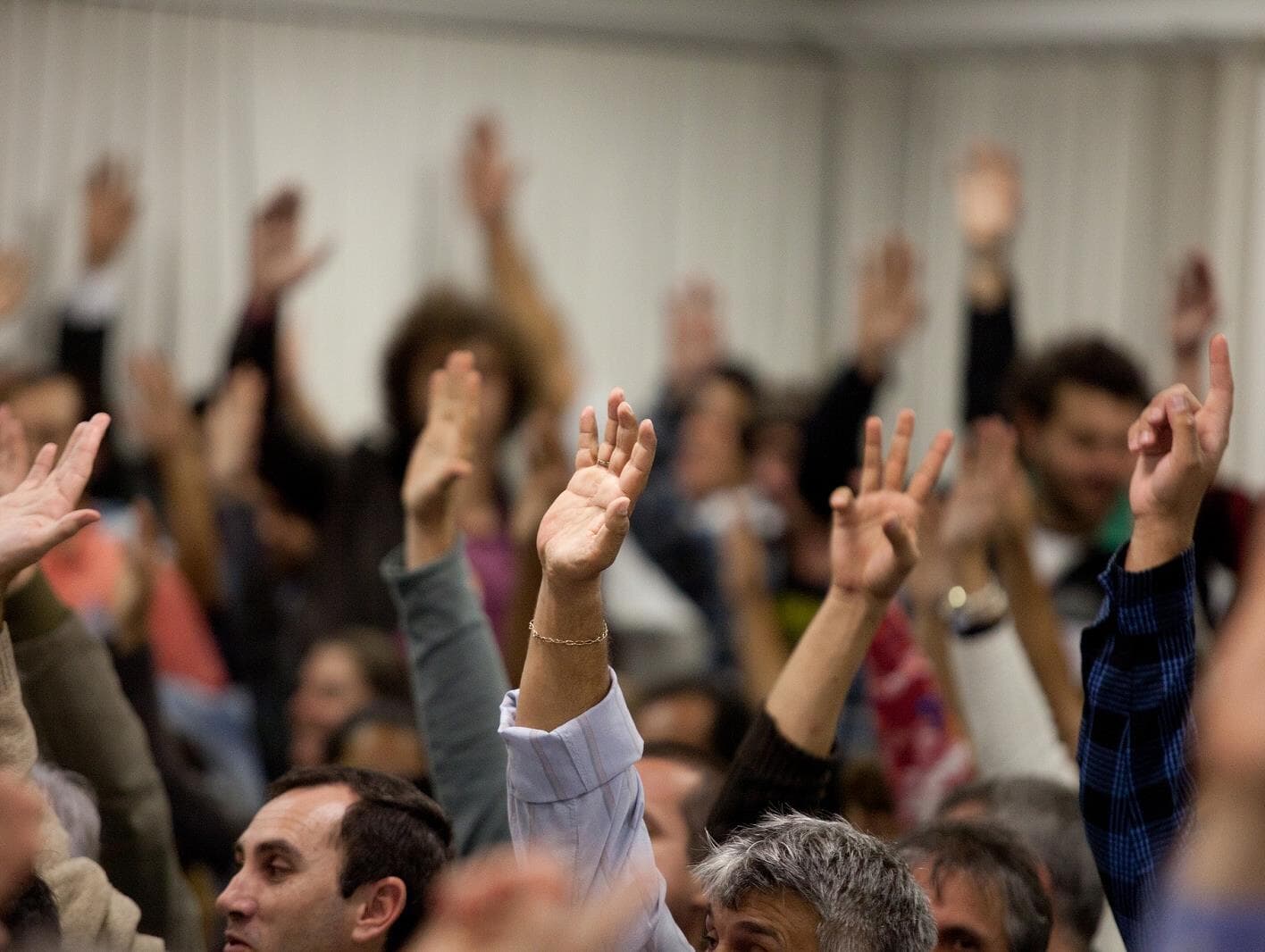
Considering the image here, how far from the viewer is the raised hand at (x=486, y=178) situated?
4.67 meters

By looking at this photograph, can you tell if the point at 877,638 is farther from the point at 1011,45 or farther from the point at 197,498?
the point at 1011,45

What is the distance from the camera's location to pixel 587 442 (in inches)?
65.4

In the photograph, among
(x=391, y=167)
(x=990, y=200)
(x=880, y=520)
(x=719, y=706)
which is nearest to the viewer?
(x=880, y=520)

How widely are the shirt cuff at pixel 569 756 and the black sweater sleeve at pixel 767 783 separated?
1.16ft

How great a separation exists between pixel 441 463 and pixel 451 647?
23cm

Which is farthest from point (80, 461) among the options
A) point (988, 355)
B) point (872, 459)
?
point (988, 355)

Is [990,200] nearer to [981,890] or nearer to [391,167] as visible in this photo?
[391,167]

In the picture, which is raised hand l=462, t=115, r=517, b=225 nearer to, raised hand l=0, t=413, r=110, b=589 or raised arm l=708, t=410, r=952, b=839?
raised arm l=708, t=410, r=952, b=839

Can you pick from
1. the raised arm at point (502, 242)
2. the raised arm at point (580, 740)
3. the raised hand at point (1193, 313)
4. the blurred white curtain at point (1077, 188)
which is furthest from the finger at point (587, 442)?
the blurred white curtain at point (1077, 188)

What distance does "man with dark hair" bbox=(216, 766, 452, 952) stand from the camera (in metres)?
1.68

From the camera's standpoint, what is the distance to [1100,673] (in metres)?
1.60

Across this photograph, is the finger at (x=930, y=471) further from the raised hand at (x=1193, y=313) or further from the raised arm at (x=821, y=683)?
the raised hand at (x=1193, y=313)

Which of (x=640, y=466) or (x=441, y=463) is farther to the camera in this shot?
(x=441, y=463)

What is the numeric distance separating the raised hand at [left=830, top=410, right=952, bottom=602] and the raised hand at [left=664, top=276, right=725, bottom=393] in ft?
8.52
